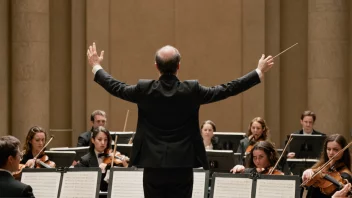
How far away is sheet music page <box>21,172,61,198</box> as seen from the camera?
665 centimetres

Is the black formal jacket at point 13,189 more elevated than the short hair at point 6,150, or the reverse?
the short hair at point 6,150

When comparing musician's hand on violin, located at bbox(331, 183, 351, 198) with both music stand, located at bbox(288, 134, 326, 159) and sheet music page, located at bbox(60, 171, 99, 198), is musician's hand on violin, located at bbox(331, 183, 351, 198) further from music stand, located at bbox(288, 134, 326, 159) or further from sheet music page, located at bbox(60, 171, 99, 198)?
music stand, located at bbox(288, 134, 326, 159)

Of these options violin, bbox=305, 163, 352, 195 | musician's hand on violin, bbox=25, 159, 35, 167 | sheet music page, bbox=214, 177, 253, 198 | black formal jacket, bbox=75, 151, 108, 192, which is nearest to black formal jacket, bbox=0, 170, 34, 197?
sheet music page, bbox=214, 177, 253, 198

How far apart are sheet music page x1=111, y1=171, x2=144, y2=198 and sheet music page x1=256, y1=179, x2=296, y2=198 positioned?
1050 mm

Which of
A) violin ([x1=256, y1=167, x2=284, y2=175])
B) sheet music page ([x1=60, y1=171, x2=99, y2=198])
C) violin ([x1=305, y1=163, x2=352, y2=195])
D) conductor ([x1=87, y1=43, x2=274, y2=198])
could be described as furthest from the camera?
violin ([x1=256, y1=167, x2=284, y2=175])

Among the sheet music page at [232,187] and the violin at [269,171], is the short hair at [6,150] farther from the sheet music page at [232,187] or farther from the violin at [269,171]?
the violin at [269,171]

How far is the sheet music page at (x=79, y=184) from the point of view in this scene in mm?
6613

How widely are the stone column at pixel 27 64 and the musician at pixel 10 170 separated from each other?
6.55 m

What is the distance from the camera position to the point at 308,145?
9.00 metres

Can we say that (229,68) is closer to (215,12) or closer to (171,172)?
(215,12)

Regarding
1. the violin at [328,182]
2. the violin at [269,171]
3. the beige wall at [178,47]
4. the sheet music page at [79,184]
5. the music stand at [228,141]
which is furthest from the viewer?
the beige wall at [178,47]

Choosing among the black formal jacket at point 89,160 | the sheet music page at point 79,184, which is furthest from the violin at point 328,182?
the black formal jacket at point 89,160

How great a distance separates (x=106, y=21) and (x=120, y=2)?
0.35 meters

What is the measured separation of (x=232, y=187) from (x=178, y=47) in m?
5.74
